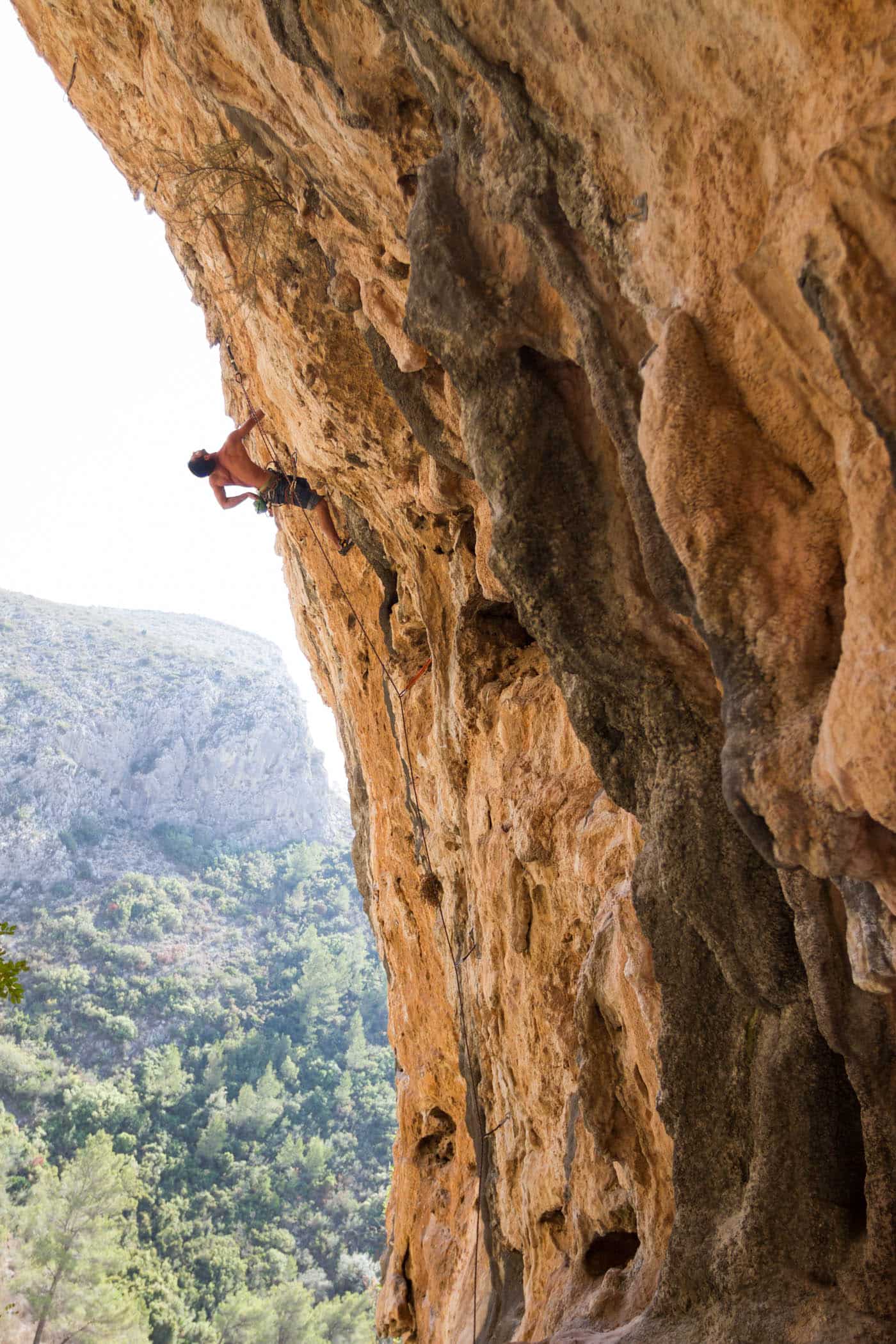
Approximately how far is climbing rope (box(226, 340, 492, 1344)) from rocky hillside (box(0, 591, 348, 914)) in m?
39.5

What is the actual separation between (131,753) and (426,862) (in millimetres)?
49799

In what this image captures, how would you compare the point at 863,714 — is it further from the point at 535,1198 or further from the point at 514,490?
the point at 535,1198

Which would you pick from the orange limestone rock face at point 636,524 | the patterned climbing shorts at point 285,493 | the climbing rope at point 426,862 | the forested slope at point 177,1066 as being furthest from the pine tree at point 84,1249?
the patterned climbing shorts at point 285,493

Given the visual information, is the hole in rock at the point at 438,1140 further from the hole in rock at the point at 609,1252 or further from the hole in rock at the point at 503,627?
the hole in rock at the point at 503,627

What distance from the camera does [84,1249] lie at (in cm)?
2125

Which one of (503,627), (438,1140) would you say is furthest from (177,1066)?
(503,627)

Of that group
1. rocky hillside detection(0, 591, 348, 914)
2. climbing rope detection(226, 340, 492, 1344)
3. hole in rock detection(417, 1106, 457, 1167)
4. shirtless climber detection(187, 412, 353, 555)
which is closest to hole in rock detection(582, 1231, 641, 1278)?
climbing rope detection(226, 340, 492, 1344)

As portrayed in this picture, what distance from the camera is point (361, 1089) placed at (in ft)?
118

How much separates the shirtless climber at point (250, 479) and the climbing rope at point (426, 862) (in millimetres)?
208

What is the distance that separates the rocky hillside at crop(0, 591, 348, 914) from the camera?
46.7 m

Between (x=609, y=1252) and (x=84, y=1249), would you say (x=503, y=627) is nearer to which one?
(x=609, y=1252)

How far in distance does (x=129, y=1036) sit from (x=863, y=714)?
125ft

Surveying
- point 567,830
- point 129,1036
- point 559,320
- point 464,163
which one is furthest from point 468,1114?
point 129,1036

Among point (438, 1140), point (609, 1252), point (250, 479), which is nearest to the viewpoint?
point (609, 1252)
